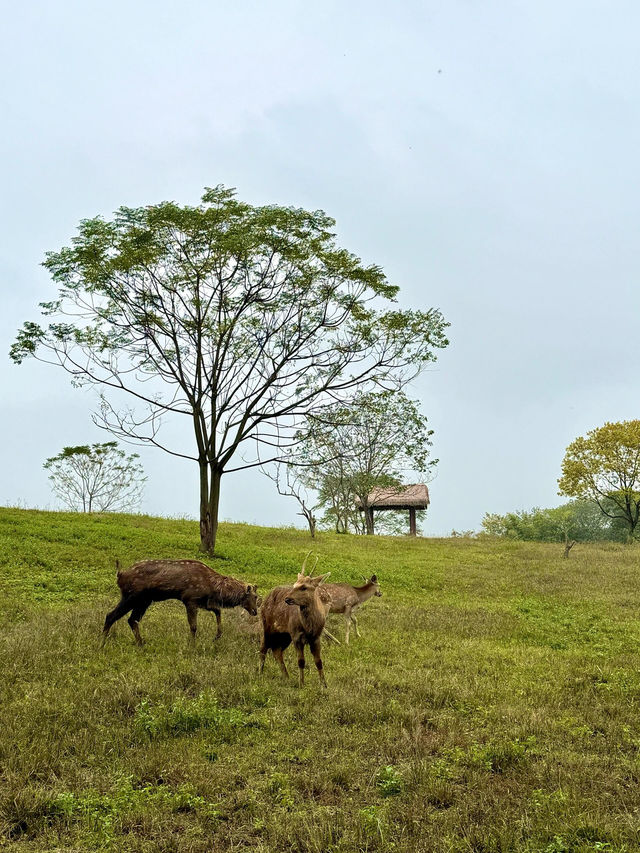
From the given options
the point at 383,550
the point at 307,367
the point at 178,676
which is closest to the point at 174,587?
the point at 178,676

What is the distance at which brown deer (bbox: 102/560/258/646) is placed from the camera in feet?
38.6

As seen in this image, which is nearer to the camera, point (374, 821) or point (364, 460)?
point (374, 821)

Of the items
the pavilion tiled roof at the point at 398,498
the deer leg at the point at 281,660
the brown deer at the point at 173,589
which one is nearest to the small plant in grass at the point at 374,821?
the deer leg at the point at 281,660

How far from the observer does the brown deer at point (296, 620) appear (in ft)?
30.1

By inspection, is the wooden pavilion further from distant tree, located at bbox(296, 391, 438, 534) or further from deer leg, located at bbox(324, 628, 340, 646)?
deer leg, located at bbox(324, 628, 340, 646)

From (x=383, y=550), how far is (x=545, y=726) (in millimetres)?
27827

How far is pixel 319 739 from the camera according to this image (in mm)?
7195

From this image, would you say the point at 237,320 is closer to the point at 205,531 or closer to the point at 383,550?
the point at 205,531

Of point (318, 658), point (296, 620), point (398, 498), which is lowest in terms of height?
point (318, 658)

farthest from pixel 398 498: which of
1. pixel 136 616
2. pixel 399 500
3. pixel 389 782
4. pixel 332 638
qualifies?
pixel 389 782

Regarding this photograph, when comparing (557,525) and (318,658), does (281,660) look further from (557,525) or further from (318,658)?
(557,525)

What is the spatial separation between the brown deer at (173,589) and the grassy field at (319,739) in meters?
0.54

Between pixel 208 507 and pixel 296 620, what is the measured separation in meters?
19.1

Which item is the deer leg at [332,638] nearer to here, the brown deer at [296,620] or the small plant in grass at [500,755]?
the brown deer at [296,620]
